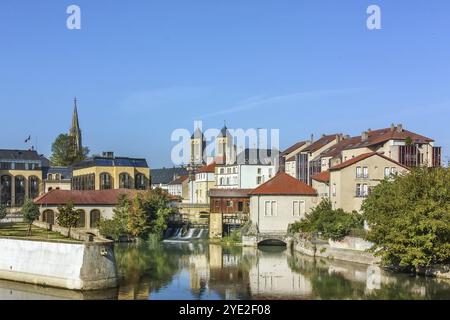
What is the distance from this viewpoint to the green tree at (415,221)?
3947cm

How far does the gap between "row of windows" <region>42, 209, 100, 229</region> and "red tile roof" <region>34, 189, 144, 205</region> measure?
101 cm

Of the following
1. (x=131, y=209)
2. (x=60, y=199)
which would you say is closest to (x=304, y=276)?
(x=131, y=209)

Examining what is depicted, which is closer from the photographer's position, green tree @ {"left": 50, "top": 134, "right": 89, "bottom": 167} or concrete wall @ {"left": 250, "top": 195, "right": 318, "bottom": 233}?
concrete wall @ {"left": 250, "top": 195, "right": 318, "bottom": 233}

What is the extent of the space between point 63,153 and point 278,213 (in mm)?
69709

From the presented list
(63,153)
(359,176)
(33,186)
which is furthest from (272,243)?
(63,153)

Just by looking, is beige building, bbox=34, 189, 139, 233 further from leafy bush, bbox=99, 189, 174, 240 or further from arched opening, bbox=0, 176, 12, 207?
arched opening, bbox=0, 176, 12, 207

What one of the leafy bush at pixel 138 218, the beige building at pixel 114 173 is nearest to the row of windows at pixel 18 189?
the beige building at pixel 114 173

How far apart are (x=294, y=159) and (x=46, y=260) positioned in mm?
54185

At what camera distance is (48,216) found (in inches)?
2872

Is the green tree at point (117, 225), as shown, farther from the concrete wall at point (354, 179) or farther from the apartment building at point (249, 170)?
the apartment building at point (249, 170)

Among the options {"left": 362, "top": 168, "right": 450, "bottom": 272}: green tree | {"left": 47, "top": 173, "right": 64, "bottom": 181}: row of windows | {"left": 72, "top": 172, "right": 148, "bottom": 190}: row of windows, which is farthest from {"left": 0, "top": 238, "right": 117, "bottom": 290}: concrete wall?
{"left": 47, "top": 173, "right": 64, "bottom": 181}: row of windows

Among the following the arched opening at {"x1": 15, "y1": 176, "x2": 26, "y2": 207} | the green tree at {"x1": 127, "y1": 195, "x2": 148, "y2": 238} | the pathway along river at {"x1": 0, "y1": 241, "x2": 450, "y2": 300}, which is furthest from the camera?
the arched opening at {"x1": 15, "y1": 176, "x2": 26, "y2": 207}

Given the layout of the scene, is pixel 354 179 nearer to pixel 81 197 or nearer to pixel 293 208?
pixel 293 208

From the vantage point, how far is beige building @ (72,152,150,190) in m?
93.8
